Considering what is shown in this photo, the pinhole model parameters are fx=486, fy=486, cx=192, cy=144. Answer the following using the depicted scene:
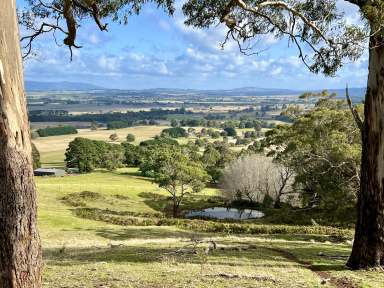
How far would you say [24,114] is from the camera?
21.8 ft

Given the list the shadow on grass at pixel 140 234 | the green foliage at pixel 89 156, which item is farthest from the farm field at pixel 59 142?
the shadow on grass at pixel 140 234

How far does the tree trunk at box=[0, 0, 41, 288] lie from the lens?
6328 millimetres

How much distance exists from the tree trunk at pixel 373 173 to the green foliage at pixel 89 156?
251 ft

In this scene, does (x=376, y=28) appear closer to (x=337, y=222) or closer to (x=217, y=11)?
(x=217, y=11)

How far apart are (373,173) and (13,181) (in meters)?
8.64

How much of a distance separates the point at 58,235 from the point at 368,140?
16839 mm

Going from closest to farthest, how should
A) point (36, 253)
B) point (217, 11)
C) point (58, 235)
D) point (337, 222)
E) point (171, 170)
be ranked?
point (36, 253) < point (217, 11) < point (58, 235) < point (337, 222) < point (171, 170)

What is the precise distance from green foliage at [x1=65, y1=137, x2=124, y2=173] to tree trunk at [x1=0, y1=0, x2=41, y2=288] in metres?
80.3

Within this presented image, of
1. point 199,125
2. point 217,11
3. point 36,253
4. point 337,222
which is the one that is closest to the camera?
point 36,253

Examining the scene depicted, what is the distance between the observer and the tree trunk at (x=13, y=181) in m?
6.33

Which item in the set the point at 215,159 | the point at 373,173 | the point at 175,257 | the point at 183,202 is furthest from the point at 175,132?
the point at 373,173

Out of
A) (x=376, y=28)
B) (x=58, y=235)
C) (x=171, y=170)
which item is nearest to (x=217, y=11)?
(x=376, y=28)

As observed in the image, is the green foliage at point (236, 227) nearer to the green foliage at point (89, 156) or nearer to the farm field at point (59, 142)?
the green foliage at point (89, 156)

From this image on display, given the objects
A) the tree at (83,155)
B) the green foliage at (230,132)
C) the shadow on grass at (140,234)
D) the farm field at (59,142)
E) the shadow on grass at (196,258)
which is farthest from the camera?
the green foliage at (230,132)
